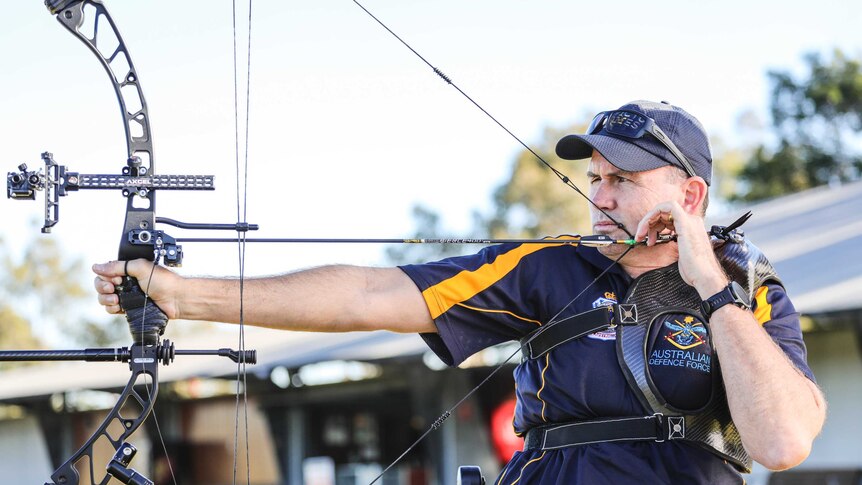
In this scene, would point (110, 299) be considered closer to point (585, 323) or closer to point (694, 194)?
point (585, 323)

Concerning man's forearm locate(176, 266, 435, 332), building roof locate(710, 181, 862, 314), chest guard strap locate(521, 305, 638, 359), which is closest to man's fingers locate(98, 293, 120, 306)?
man's forearm locate(176, 266, 435, 332)

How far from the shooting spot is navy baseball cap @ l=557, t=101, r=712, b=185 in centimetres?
325

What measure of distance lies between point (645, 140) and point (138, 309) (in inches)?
61.4

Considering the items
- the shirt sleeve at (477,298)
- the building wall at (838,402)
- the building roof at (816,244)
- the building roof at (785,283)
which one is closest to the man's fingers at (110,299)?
the shirt sleeve at (477,298)

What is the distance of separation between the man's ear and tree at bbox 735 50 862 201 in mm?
29471

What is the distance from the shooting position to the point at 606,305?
3.17 meters

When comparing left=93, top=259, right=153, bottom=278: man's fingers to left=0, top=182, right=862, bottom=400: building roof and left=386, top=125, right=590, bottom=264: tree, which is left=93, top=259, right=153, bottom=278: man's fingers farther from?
left=386, top=125, right=590, bottom=264: tree

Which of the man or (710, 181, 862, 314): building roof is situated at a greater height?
(710, 181, 862, 314): building roof

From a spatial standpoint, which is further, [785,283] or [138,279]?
[785,283]

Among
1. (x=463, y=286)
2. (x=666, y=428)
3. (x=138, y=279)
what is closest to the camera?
(x=138, y=279)

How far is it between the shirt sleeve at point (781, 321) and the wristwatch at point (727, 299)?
0.14 meters

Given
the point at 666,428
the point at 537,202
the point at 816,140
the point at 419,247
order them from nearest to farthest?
1. the point at 666,428
2. the point at 816,140
3. the point at 537,202
4. the point at 419,247

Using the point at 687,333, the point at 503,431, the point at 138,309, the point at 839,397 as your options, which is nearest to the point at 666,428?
the point at 687,333

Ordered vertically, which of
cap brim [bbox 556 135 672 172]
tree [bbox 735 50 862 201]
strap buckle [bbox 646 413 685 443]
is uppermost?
tree [bbox 735 50 862 201]
